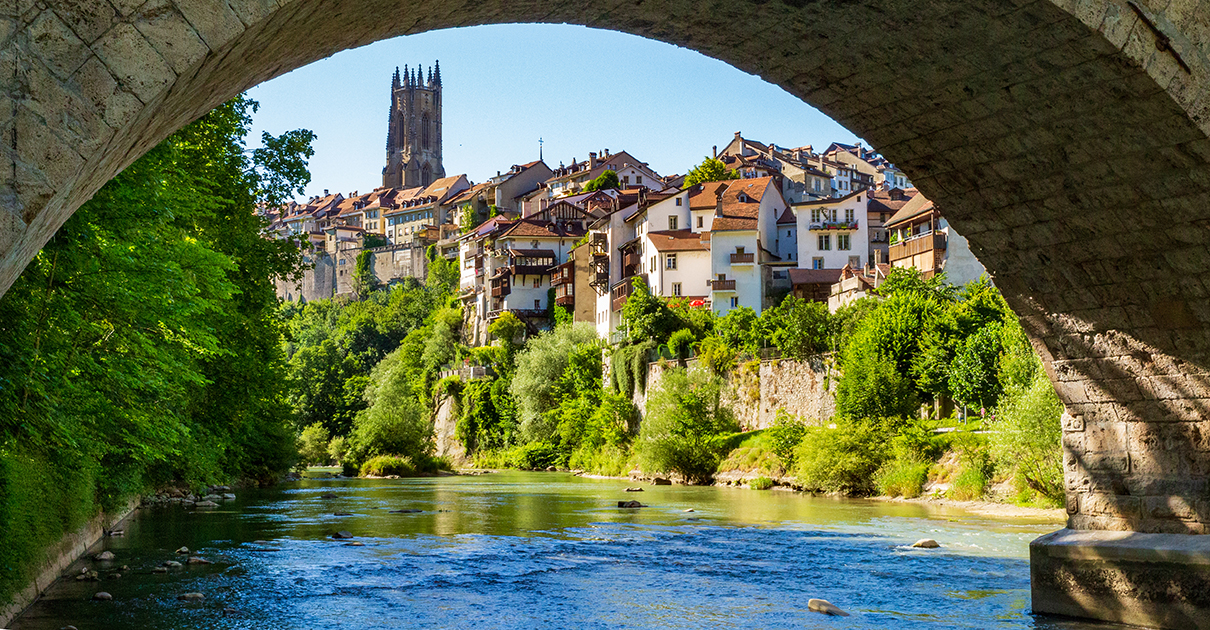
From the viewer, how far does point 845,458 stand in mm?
25781

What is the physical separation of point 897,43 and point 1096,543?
432cm

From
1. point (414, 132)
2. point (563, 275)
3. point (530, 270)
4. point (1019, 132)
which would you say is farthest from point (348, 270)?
point (1019, 132)

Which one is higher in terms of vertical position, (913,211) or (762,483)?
(913,211)

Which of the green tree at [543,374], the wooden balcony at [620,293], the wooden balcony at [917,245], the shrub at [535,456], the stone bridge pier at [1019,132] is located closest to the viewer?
the stone bridge pier at [1019,132]

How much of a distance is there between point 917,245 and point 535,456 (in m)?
18.4

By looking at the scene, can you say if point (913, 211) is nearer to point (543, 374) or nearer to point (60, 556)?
point (543, 374)

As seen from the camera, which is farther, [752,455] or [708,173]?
[708,173]

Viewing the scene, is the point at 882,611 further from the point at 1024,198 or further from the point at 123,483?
the point at 123,483

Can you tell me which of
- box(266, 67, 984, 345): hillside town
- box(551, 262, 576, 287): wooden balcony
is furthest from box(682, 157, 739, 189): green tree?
box(551, 262, 576, 287): wooden balcony

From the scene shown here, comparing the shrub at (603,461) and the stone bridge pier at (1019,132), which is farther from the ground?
the stone bridge pier at (1019,132)

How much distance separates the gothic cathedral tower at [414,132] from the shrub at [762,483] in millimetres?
108029

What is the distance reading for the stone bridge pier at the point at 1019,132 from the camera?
114 inches

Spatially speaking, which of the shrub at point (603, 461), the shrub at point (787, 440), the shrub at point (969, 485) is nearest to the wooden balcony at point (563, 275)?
the shrub at point (603, 461)

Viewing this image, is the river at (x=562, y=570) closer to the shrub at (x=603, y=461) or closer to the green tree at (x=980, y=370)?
the green tree at (x=980, y=370)
